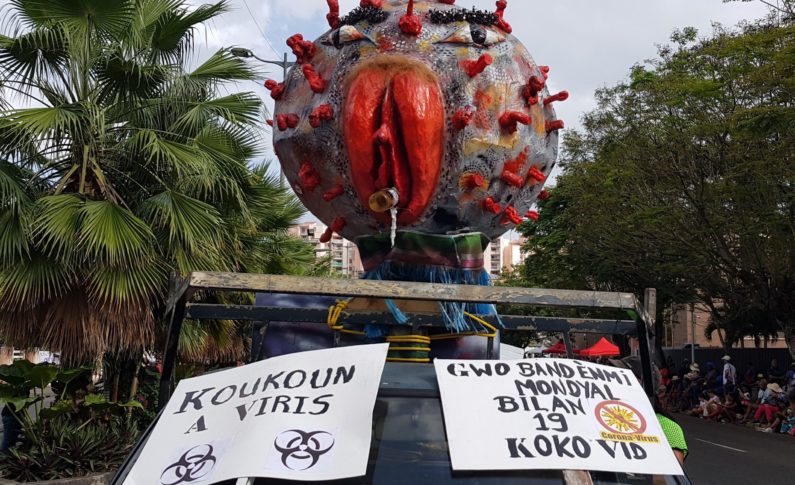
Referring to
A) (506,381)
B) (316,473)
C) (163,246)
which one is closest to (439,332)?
(506,381)

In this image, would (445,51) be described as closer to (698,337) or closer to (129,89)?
(129,89)

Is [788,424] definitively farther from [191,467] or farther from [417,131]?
[191,467]

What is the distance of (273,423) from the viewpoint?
245 centimetres

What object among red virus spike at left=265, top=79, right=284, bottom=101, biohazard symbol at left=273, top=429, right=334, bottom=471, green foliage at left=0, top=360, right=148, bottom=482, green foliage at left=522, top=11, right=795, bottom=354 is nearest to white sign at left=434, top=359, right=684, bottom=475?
biohazard symbol at left=273, top=429, right=334, bottom=471

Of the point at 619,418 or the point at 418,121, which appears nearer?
the point at 619,418

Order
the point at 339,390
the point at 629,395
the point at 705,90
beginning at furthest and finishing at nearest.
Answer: the point at 705,90
the point at 629,395
the point at 339,390

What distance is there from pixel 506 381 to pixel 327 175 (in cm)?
205

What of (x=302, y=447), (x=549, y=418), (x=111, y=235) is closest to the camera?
(x=302, y=447)

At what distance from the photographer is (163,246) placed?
9.09 m

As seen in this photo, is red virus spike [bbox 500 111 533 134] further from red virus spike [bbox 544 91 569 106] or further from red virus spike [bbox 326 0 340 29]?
red virus spike [bbox 326 0 340 29]

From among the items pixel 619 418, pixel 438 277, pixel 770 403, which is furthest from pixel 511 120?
pixel 770 403

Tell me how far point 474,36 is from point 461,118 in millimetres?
542

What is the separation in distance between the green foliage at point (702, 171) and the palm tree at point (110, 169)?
28.3ft

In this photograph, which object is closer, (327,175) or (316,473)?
(316,473)
